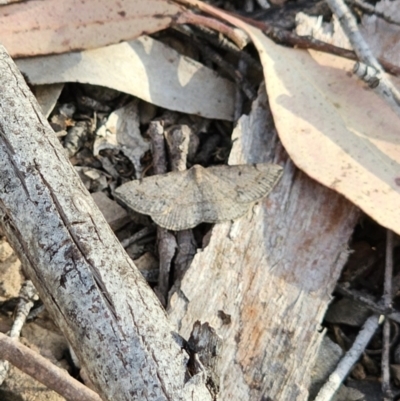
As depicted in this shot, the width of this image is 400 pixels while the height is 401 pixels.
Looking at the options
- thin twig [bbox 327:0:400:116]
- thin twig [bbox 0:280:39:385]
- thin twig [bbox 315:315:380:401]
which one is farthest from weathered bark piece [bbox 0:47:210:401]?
thin twig [bbox 327:0:400:116]

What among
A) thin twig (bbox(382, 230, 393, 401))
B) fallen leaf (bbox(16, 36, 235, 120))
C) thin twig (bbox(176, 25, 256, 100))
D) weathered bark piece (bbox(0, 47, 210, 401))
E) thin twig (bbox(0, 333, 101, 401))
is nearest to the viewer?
weathered bark piece (bbox(0, 47, 210, 401))

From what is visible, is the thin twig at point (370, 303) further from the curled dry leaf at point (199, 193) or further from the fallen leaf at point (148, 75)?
the fallen leaf at point (148, 75)

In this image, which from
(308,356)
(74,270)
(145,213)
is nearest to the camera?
(74,270)

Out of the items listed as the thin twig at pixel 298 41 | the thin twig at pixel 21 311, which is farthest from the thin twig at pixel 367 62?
the thin twig at pixel 21 311

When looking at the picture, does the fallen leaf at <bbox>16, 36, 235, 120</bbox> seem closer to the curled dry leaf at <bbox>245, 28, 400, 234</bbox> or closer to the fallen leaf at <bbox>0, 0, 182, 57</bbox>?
the fallen leaf at <bbox>0, 0, 182, 57</bbox>

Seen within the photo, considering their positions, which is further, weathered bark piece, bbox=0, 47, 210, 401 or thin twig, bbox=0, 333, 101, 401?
thin twig, bbox=0, 333, 101, 401

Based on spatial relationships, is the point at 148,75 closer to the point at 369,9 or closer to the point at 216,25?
the point at 216,25

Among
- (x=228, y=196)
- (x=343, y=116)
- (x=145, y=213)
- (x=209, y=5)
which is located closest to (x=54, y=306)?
(x=145, y=213)

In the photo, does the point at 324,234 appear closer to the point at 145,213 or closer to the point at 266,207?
the point at 266,207
